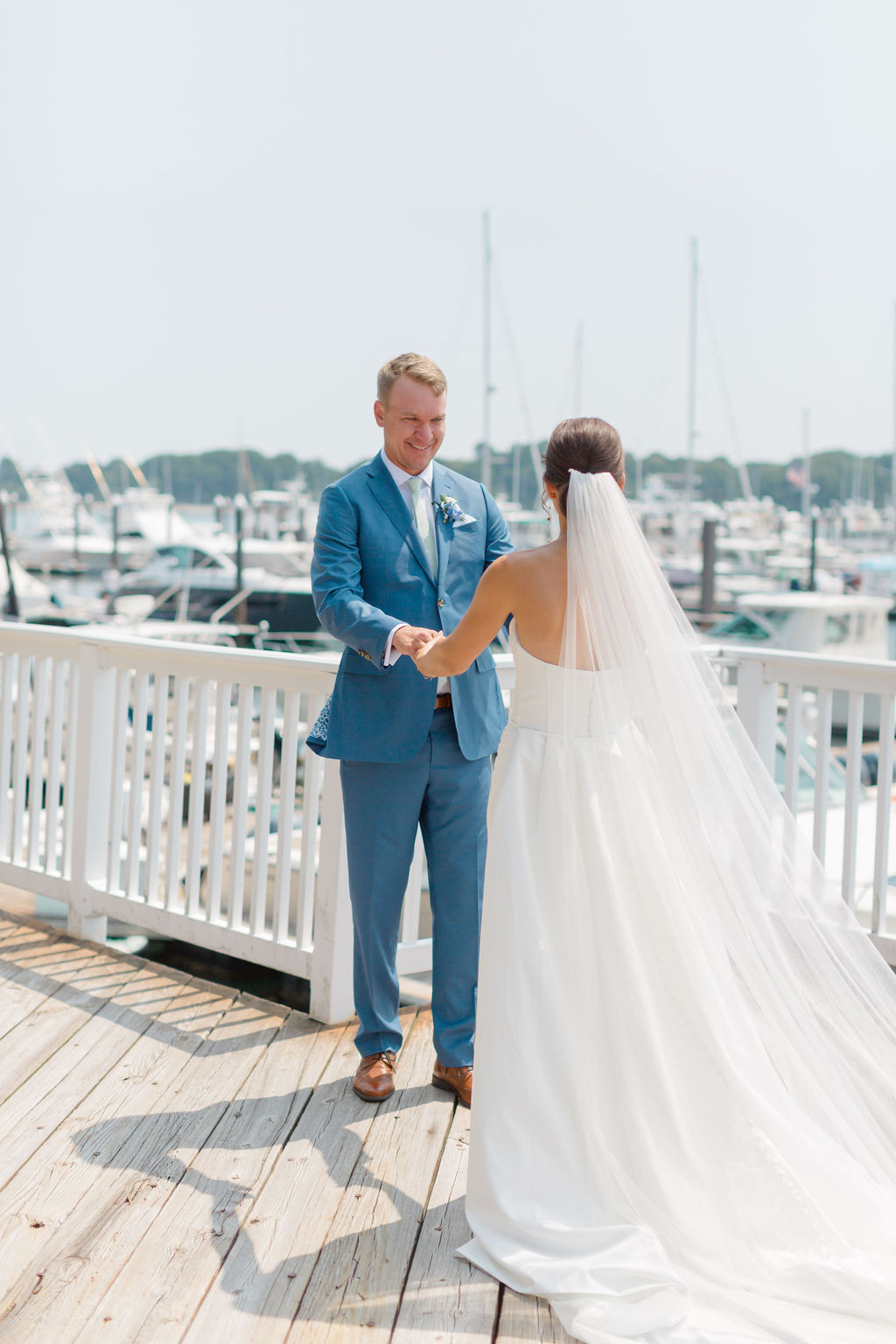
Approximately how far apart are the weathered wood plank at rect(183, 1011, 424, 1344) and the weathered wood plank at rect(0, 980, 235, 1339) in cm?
35

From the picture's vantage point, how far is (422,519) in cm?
289

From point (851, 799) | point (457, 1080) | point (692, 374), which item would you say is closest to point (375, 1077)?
point (457, 1080)

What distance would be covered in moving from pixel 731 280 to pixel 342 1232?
33033 millimetres

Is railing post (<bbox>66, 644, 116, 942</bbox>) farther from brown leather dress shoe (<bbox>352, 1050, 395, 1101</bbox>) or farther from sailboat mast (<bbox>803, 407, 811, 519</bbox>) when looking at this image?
sailboat mast (<bbox>803, 407, 811, 519</bbox>)

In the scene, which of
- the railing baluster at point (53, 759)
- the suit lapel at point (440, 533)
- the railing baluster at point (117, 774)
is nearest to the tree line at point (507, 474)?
the railing baluster at point (53, 759)

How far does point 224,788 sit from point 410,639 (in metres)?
1.54

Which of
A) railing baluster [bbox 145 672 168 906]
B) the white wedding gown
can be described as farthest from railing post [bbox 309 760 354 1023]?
the white wedding gown

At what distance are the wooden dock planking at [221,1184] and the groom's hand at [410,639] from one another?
3.91 ft

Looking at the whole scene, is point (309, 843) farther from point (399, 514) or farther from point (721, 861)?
point (721, 861)

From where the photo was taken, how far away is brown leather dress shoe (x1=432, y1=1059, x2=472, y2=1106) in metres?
2.89

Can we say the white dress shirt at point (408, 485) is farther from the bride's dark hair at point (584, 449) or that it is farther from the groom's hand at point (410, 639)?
the bride's dark hair at point (584, 449)

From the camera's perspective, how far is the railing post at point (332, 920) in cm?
335

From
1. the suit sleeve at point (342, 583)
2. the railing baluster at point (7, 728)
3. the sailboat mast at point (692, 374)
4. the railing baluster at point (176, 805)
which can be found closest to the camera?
the suit sleeve at point (342, 583)

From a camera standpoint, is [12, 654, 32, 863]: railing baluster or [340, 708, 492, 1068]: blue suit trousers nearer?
A: [340, 708, 492, 1068]: blue suit trousers
